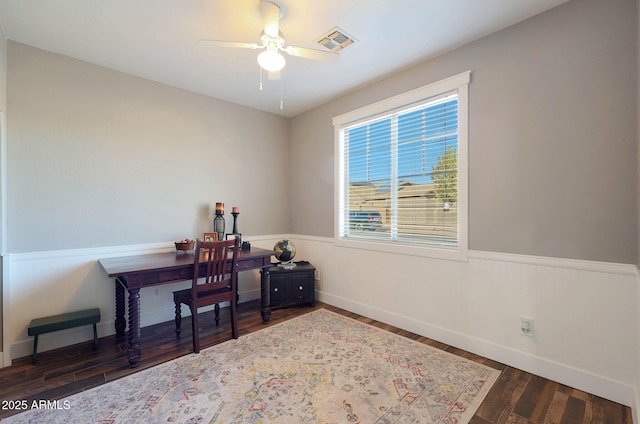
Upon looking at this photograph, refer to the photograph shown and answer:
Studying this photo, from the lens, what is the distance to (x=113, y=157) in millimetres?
3068

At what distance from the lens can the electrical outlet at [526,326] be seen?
7.50 feet

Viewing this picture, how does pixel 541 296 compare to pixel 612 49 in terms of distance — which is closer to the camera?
pixel 612 49

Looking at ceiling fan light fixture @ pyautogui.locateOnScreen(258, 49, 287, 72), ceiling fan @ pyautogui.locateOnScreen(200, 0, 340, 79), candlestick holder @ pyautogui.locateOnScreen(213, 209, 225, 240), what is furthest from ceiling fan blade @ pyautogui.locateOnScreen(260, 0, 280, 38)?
candlestick holder @ pyautogui.locateOnScreen(213, 209, 225, 240)

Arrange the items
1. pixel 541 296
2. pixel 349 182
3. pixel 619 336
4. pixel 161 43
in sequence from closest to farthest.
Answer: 1. pixel 619 336
2. pixel 541 296
3. pixel 161 43
4. pixel 349 182

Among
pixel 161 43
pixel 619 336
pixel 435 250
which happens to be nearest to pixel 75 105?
pixel 161 43

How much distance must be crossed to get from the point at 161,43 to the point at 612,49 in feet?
11.4

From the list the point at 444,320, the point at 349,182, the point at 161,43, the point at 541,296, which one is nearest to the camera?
the point at 541,296

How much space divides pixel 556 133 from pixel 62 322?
4384 mm

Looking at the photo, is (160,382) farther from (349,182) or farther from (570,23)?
(570,23)

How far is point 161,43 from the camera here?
8.48ft

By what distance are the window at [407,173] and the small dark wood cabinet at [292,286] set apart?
0.69 metres

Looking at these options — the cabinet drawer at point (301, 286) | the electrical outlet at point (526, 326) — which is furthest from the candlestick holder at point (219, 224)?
the electrical outlet at point (526, 326)

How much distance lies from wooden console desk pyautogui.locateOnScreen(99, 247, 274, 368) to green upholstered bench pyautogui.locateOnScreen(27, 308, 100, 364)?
→ 0.27 meters

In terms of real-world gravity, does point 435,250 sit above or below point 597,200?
below
